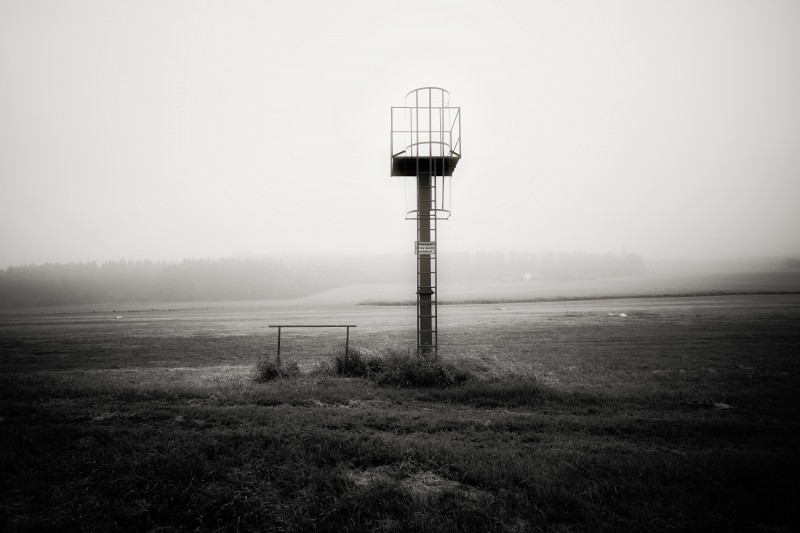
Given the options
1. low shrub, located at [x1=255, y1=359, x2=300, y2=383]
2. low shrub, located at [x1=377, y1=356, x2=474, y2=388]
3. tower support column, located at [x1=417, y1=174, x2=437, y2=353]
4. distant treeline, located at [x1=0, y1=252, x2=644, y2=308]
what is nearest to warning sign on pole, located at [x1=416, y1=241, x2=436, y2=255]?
tower support column, located at [x1=417, y1=174, x2=437, y2=353]

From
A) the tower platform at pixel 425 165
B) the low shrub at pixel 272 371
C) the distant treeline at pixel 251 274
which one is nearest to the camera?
the low shrub at pixel 272 371

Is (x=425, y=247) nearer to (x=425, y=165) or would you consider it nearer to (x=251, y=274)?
(x=425, y=165)

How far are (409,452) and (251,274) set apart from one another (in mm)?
128823

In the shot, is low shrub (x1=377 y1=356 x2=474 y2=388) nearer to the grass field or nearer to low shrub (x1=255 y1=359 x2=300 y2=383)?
the grass field

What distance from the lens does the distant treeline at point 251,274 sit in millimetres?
111562

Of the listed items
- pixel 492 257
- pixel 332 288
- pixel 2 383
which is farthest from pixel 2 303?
pixel 492 257

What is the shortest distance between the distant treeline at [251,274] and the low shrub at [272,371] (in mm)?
97242

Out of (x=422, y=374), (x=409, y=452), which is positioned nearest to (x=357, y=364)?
(x=422, y=374)

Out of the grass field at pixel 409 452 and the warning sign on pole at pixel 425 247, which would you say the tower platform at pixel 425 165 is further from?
the grass field at pixel 409 452

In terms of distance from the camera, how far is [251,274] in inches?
4924

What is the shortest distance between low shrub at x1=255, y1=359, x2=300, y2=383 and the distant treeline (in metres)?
97.2

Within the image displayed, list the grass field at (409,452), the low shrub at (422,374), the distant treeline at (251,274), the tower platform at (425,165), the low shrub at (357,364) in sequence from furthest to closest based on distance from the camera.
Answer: the distant treeline at (251,274) < the tower platform at (425,165) < the low shrub at (357,364) < the low shrub at (422,374) < the grass field at (409,452)

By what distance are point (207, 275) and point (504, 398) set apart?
445ft

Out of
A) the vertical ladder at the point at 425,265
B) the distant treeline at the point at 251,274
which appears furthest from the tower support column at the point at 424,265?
the distant treeline at the point at 251,274
